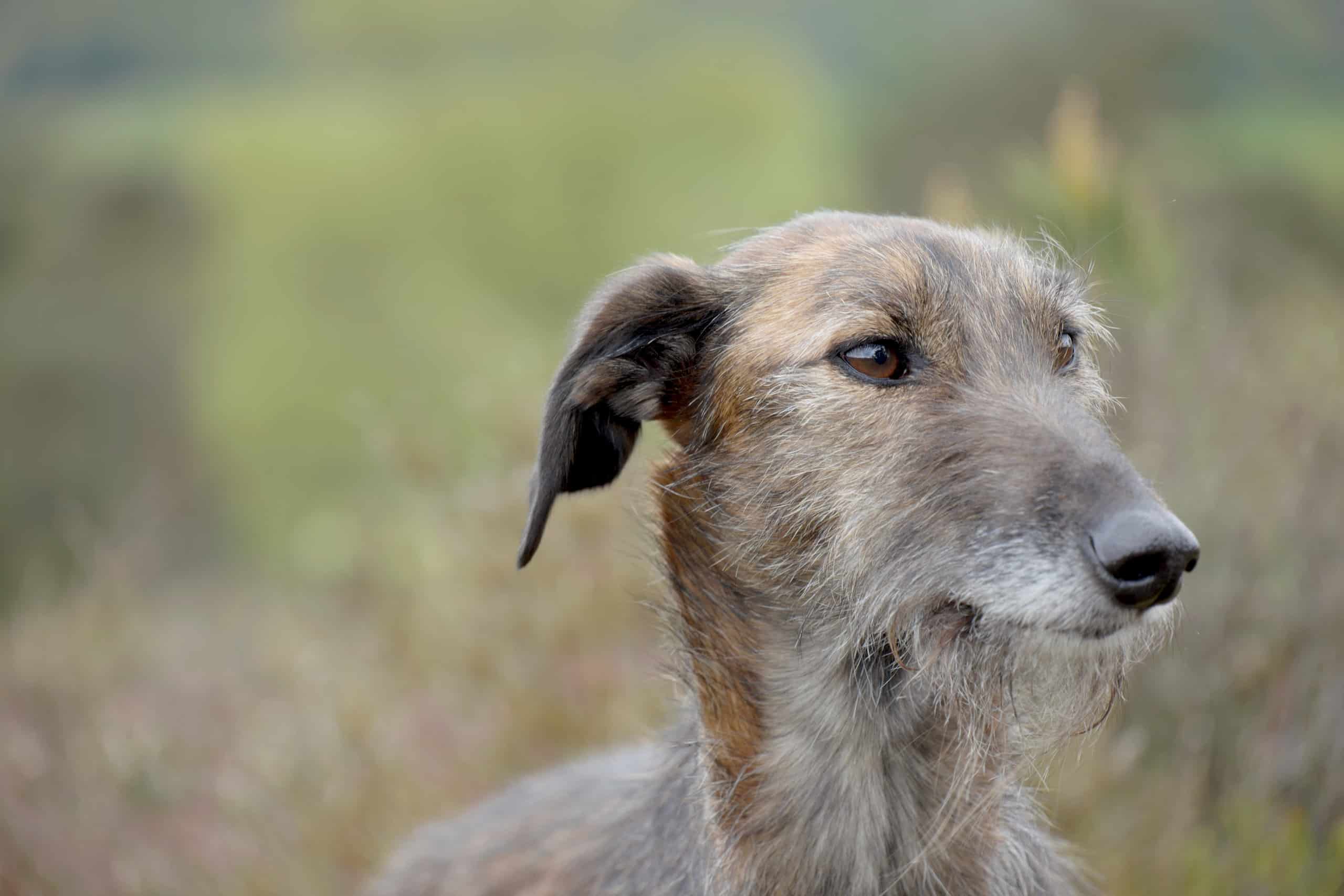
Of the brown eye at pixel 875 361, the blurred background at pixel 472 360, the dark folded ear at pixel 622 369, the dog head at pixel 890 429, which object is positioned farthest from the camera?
the blurred background at pixel 472 360

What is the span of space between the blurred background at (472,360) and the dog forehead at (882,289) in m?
1.00

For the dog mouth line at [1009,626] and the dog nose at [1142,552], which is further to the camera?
the dog mouth line at [1009,626]

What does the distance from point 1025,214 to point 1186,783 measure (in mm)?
3599

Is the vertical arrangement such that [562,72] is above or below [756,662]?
above

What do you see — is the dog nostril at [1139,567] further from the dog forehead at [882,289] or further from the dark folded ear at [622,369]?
the dark folded ear at [622,369]

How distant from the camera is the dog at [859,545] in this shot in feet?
9.73

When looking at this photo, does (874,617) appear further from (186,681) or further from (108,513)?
(108,513)

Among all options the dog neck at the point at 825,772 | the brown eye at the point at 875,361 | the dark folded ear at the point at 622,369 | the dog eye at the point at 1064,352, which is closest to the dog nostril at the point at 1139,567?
A: the dog neck at the point at 825,772

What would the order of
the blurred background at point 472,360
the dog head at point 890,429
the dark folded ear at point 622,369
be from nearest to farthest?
the dog head at point 890,429
the dark folded ear at point 622,369
the blurred background at point 472,360

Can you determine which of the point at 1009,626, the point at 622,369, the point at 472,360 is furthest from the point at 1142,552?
the point at 472,360

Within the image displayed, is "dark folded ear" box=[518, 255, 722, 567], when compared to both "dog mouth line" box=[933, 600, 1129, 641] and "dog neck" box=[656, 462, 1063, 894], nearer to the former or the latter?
"dog neck" box=[656, 462, 1063, 894]

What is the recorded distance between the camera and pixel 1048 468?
2.86 m

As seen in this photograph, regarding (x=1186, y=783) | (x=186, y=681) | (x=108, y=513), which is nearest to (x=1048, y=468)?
(x=1186, y=783)

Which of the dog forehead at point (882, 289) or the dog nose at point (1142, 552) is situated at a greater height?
the dog forehead at point (882, 289)
